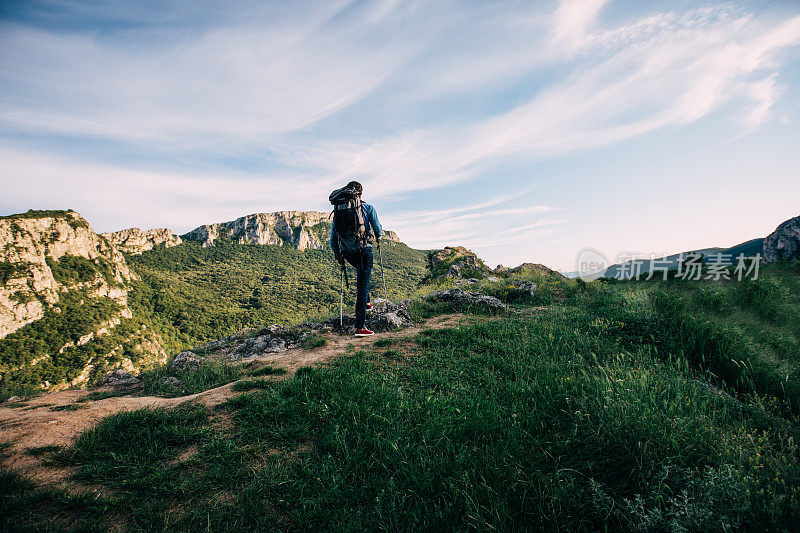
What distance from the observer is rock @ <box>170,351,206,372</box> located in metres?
6.30

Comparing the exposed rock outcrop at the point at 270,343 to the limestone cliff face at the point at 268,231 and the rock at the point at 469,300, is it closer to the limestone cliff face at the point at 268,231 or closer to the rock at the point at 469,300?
the rock at the point at 469,300

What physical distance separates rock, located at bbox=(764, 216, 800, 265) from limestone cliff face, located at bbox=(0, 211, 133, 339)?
131m

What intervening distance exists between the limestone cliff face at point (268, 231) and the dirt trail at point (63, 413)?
5836 inches

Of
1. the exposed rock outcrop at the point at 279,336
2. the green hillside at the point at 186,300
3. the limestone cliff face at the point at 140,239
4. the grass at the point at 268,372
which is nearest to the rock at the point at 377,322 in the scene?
the exposed rock outcrop at the point at 279,336

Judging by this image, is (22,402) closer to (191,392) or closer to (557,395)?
(191,392)

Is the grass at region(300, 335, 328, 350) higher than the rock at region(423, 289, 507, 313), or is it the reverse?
the rock at region(423, 289, 507, 313)

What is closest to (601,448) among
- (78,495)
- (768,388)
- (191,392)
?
(768,388)

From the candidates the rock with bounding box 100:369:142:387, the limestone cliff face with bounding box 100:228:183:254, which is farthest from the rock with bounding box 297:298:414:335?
the limestone cliff face with bounding box 100:228:183:254

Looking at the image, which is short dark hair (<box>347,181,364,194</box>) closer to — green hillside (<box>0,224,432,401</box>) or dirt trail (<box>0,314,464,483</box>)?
dirt trail (<box>0,314,464,483</box>)

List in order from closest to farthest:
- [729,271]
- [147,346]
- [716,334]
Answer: [716,334]
[729,271]
[147,346]

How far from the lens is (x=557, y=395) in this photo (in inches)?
132

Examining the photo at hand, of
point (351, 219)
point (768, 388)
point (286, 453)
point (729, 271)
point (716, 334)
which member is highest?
point (351, 219)

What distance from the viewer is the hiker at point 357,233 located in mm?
7277

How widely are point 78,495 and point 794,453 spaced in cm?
603
